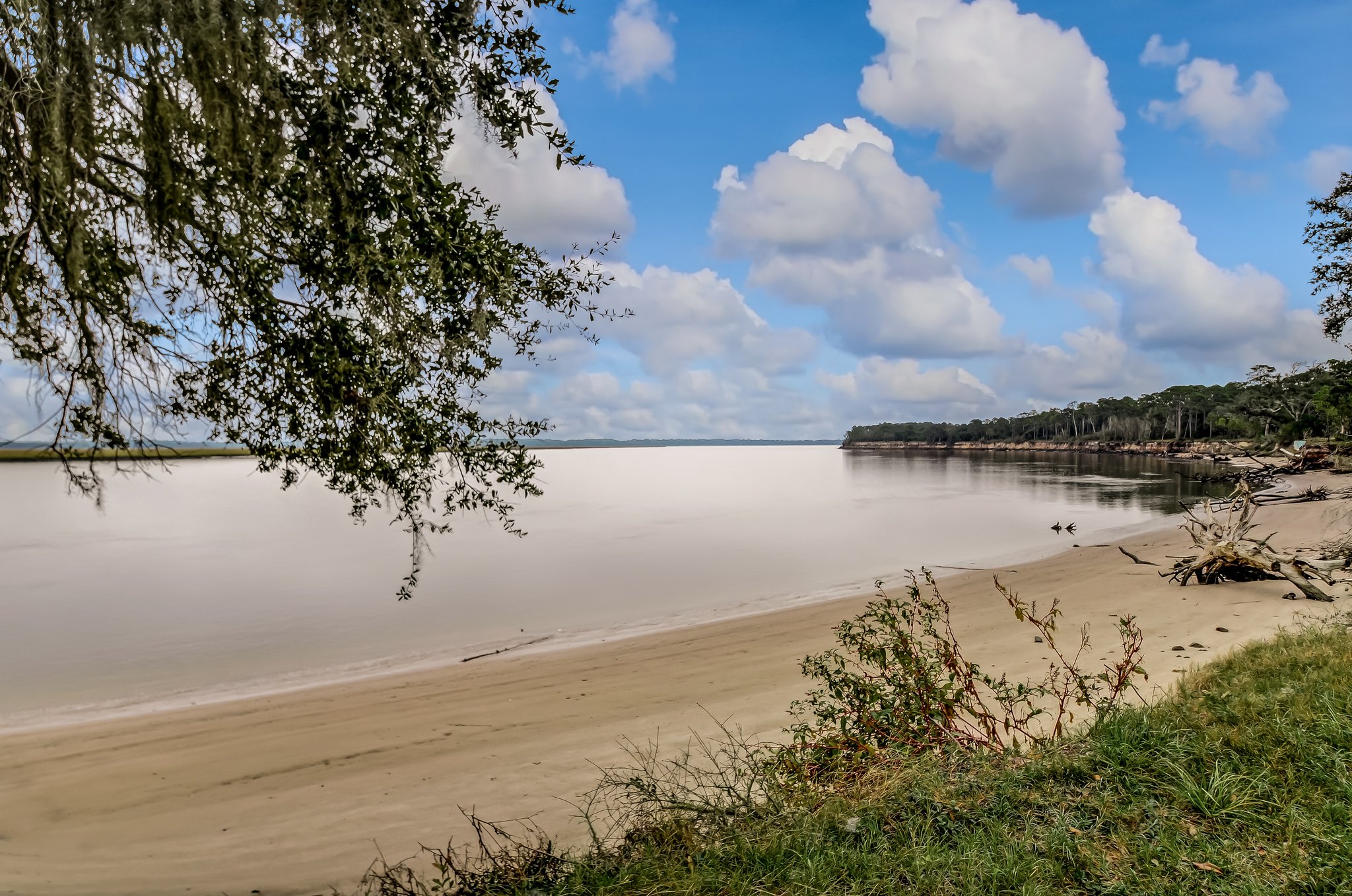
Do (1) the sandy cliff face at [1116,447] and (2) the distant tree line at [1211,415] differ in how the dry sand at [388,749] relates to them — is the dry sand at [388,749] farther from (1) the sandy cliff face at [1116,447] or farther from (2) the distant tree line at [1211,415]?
(1) the sandy cliff face at [1116,447]

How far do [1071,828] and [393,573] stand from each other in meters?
23.4

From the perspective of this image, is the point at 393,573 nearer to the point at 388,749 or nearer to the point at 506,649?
the point at 506,649

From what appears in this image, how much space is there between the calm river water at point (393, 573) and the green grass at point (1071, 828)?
4467 mm

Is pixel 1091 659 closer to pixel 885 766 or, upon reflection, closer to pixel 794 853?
pixel 885 766

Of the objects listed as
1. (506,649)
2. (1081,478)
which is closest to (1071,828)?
(506,649)

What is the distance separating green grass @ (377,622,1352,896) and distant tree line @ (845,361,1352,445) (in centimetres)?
2438

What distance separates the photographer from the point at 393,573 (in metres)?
24.0

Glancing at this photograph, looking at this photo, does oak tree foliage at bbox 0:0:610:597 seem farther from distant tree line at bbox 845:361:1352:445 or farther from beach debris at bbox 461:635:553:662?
distant tree line at bbox 845:361:1352:445

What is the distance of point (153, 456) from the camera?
515 cm

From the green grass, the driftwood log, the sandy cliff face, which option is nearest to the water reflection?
the sandy cliff face

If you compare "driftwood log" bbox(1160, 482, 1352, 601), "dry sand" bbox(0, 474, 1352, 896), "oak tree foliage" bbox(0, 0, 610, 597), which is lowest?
"dry sand" bbox(0, 474, 1352, 896)

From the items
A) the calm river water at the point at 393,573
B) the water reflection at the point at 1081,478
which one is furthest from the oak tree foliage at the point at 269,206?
the water reflection at the point at 1081,478

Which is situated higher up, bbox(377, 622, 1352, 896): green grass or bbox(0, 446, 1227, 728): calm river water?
bbox(377, 622, 1352, 896): green grass

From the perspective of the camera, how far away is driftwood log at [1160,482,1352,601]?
1254 cm
